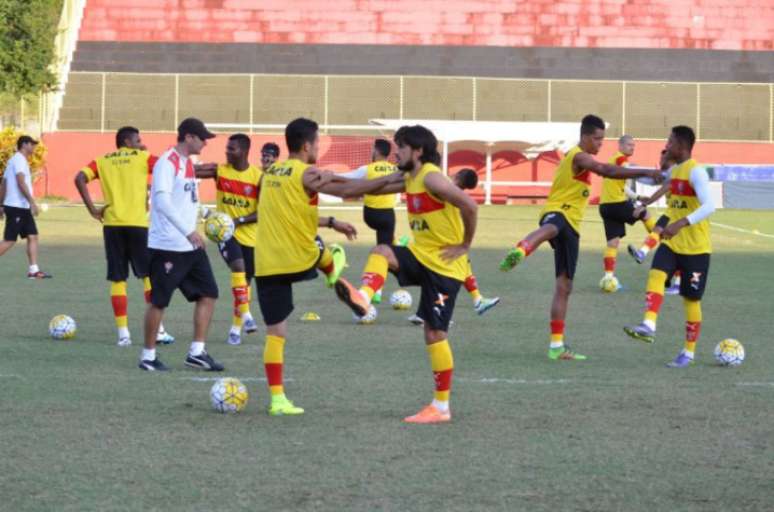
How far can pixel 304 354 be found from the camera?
11719mm

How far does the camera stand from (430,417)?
841cm

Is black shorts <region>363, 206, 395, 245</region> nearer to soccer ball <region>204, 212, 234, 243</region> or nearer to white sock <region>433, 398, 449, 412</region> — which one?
soccer ball <region>204, 212, 234, 243</region>

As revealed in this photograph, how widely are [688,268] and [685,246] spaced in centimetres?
18

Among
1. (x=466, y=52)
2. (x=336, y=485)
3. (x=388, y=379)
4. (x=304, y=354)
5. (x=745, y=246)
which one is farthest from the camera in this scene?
(x=466, y=52)

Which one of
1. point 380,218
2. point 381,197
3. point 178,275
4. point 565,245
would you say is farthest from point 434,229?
point 380,218

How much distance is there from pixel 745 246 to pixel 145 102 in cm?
2729

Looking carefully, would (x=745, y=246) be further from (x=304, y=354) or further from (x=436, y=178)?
(x=436, y=178)

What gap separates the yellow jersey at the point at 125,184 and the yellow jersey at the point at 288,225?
13.1ft

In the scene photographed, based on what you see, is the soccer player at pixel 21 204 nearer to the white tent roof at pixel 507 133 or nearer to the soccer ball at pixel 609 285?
the soccer ball at pixel 609 285

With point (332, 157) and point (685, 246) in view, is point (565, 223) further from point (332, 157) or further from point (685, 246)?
point (332, 157)

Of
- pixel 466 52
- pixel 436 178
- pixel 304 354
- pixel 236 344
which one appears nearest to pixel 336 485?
pixel 436 178

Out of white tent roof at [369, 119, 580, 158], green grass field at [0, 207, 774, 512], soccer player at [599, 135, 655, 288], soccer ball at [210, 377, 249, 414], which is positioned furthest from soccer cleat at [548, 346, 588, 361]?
white tent roof at [369, 119, 580, 158]

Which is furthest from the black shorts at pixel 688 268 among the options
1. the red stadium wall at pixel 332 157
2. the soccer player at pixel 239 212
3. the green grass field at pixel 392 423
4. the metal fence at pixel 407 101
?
the metal fence at pixel 407 101

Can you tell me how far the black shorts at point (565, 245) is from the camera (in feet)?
38.0
